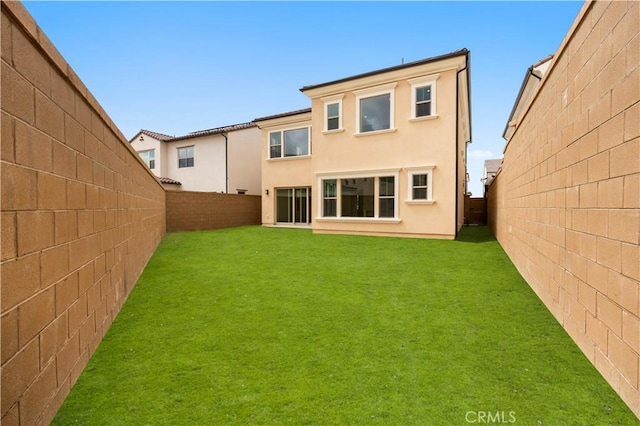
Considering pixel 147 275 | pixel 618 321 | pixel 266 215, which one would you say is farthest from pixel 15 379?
pixel 266 215

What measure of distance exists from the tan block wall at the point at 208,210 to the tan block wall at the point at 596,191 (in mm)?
14960

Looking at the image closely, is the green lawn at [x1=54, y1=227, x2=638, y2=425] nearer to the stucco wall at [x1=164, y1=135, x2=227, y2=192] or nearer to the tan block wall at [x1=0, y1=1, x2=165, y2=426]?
the tan block wall at [x1=0, y1=1, x2=165, y2=426]

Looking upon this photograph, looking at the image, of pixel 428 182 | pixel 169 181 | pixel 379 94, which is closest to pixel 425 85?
pixel 379 94

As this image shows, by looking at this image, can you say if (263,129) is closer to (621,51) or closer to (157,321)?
(157,321)

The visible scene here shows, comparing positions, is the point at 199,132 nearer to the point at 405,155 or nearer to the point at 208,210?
the point at 208,210

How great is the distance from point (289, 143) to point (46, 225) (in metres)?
16.6

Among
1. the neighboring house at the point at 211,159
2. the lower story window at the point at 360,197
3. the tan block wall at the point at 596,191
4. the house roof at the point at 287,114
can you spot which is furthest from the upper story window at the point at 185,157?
the tan block wall at the point at 596,191

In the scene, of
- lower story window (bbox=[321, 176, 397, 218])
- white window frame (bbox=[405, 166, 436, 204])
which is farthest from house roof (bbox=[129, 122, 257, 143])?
white window frame (bbox=[405, 166, 436, 204])

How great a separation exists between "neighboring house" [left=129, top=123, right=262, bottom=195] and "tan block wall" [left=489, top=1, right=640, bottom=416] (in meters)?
20.1

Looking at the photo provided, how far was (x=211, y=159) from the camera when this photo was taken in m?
23.0

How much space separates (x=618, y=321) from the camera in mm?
2801

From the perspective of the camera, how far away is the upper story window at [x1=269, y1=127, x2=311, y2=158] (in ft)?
58.9

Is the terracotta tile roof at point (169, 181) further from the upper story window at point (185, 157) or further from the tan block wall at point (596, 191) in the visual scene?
→ the tan block wall at point (596, 191)

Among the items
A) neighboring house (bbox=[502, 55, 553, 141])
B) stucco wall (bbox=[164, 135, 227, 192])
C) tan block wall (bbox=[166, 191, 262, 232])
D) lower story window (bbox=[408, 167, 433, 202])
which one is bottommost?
tan block wall (bbox=[166, 191, 262, 232])
